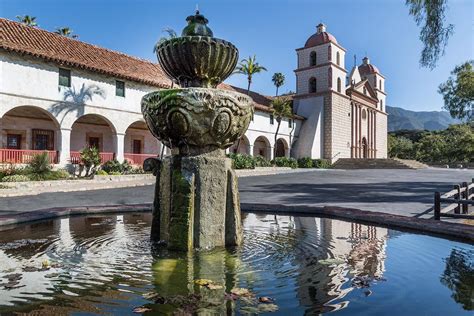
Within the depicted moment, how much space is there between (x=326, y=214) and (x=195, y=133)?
140 inches

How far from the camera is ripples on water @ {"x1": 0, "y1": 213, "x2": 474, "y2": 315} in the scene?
231cm

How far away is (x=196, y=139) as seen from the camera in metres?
3.74

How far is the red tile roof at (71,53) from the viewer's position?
1790cm

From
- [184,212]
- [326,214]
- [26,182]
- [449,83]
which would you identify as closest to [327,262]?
[184,212]

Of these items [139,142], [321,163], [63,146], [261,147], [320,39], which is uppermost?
[320,39]

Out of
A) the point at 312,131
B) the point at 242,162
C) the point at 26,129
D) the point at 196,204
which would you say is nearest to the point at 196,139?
the point at 196,204

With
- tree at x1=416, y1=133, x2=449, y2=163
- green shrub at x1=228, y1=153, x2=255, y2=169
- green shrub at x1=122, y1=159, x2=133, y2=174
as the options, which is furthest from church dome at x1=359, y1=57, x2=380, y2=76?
green shrub at x1=122, y1=159, x2=133, y2=174

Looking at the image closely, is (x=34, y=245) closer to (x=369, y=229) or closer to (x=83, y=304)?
(x=83, y=304)

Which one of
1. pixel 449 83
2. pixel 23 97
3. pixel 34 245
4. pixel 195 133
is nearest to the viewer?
pixel 195 133

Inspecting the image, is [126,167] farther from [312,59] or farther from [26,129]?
[312,59]

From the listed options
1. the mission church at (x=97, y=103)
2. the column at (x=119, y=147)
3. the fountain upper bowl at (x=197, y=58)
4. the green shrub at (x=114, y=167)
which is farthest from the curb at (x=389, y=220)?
the column at (x=119, y=147)

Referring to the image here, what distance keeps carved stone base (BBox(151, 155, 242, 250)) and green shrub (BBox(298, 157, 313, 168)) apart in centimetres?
3232

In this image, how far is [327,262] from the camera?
336 centimetres

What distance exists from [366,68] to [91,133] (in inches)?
1561
